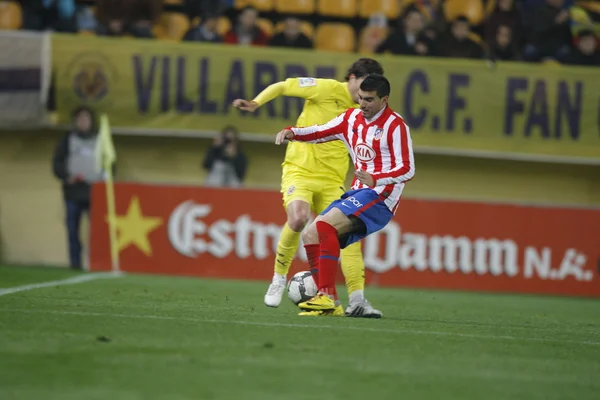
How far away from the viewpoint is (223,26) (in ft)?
53.6

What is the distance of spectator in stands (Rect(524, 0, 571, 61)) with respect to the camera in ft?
53.5

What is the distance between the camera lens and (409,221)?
1405cm

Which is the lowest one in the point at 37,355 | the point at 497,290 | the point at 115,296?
the point at 497,290

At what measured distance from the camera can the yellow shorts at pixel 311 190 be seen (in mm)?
8992

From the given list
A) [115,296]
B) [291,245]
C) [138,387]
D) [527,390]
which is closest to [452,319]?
[291,245]

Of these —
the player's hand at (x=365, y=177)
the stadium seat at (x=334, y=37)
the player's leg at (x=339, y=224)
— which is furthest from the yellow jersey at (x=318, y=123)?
the stadium seat at (x=334, y=37)

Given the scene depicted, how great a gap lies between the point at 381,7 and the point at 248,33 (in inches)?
83.2

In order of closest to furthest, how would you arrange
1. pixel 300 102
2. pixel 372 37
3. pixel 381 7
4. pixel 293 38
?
pixel 300 102 → pixel 293 38 → pixel 372 37 → pixel 381 7

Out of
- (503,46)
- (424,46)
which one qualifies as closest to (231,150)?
(424,46)

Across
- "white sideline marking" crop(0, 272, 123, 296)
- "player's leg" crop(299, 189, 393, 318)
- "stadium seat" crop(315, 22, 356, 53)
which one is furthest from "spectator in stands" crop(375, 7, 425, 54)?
"player's leg" crop(299, 189, 393, 318)

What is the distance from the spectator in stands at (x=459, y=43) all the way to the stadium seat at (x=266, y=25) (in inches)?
96.9

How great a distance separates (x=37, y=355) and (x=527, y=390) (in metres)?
2.32

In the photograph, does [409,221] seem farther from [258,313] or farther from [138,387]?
[138,387]

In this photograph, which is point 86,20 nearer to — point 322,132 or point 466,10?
point 466,10
